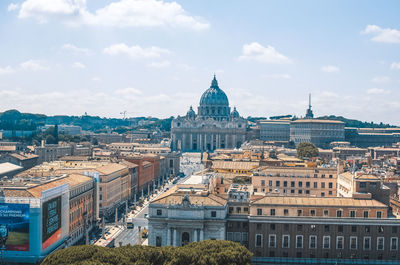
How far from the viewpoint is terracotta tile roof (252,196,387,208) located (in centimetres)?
5366

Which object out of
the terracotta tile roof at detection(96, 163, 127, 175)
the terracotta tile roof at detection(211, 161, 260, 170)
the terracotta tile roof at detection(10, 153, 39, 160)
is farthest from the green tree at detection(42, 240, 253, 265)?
the terracotta tile roof at detection(10, 153, 39, 160)

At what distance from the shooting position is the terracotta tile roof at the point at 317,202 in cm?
5366

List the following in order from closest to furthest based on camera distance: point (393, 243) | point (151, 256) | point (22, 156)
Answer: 1. point (151, 256)
2. point (393, 243)
3. point (22, 156)

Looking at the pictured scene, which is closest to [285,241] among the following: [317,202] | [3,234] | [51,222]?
[317,202]

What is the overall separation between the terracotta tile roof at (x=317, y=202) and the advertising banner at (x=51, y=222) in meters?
19.6

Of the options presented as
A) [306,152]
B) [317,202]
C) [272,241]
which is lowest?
[272,241]

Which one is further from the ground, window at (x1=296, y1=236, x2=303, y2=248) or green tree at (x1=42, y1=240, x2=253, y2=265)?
green tree at (x1=42, y1=240, x2=253, y2=265)

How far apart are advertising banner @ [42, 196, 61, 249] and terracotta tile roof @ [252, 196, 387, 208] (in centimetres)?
1958

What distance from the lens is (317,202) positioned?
54.3m

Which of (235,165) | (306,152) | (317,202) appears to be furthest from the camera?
(306,152)

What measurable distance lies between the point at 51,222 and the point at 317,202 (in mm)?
25257

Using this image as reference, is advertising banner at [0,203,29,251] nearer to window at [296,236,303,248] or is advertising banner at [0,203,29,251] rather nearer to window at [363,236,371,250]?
window at [296,236,303,248]

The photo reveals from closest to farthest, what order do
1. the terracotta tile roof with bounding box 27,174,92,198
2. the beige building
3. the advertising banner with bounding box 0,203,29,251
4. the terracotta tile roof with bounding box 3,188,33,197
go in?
the advertising banner with bounding box 0,203,29,251
the terracotta tile roof with bounding box 3,188,33,197
the terracotta tile roof with bounding box 27,174,92,198
the beige building

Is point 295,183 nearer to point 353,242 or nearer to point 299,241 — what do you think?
point 299,241
